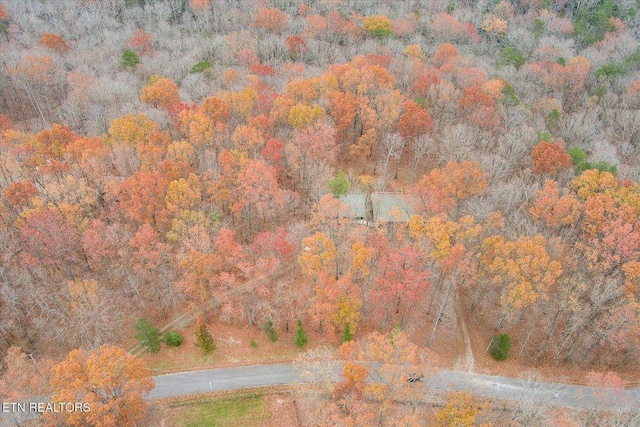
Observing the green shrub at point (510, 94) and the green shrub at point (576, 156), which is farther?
the green shrub at point (510, 94)

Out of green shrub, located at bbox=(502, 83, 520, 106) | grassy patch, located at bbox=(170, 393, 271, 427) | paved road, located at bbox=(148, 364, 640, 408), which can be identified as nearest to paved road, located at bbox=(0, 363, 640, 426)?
paved road, located at bbox=(148, 364, 640, 408)

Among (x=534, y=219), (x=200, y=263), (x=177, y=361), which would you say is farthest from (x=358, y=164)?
(x=177, y=361)

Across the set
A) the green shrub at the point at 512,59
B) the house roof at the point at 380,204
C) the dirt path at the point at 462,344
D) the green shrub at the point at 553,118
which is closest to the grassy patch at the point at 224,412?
the dirt path at the point at 462,344

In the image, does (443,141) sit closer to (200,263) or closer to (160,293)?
(200,263)

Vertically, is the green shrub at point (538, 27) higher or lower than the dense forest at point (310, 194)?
higher

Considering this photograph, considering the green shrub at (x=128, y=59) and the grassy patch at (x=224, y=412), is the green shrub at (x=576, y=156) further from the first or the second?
the green shrub at (x=128, y=59)

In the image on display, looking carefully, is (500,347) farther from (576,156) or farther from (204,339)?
(204,339)
